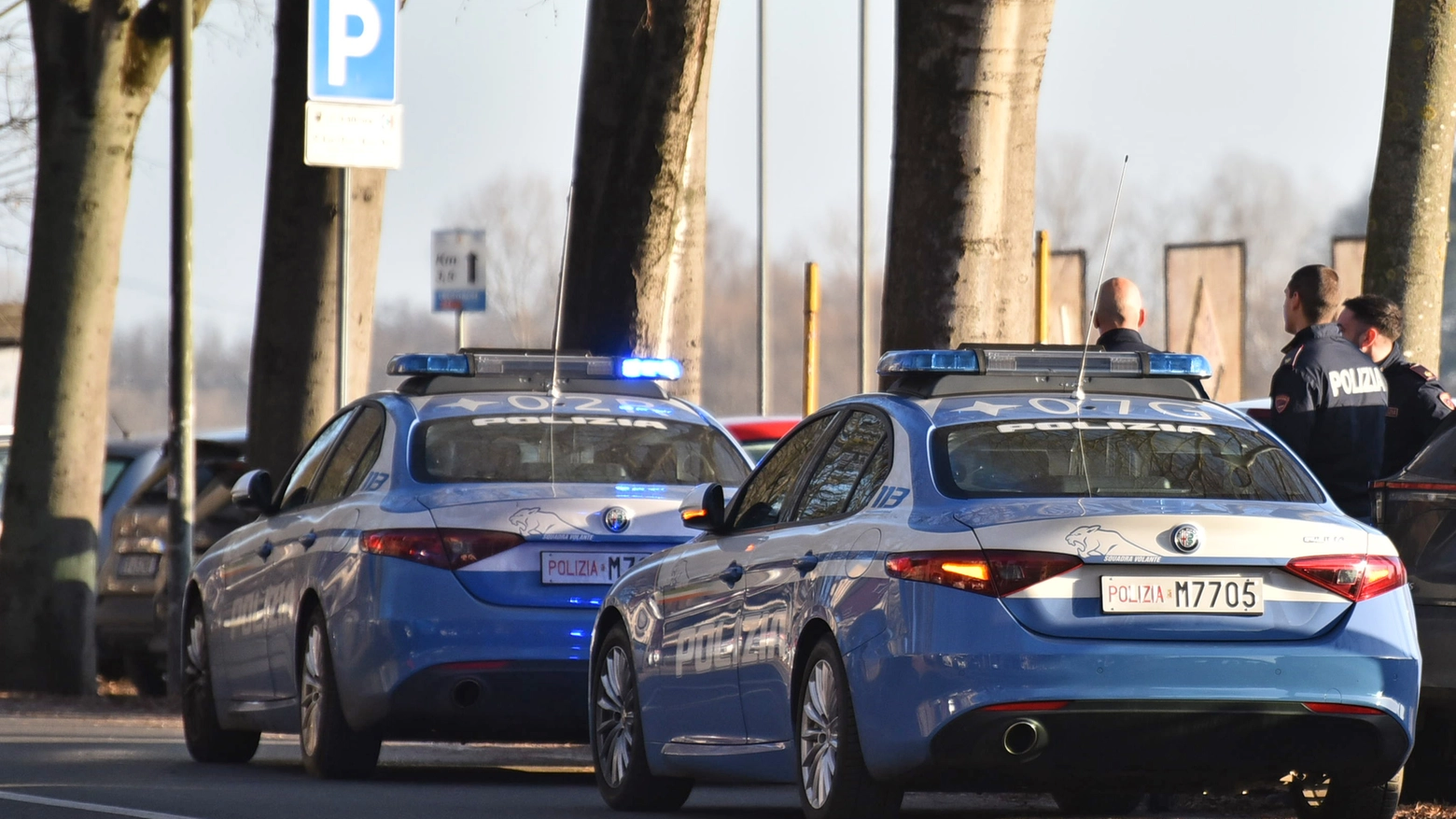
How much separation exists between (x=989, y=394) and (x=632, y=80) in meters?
7.39

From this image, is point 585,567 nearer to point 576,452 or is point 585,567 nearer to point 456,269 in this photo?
point 576,452

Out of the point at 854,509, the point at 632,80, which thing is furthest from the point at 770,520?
the point at 632,80

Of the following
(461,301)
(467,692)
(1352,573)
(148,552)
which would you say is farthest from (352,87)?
(1352,573)

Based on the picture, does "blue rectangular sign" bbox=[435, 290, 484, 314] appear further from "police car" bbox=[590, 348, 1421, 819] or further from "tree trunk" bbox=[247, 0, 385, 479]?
"police car" bbox=[590, 348, 1421, 819]

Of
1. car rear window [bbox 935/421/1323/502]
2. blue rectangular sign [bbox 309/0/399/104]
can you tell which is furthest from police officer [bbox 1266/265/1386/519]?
blue rectangular sign [bbox 309/0/399/104]

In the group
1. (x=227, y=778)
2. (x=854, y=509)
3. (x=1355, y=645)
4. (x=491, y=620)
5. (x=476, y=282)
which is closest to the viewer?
(x=1355, y=645)

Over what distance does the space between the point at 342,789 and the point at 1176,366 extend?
3626 millimetres

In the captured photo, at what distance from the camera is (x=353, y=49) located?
1639cm

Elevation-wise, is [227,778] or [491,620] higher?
[491,620]

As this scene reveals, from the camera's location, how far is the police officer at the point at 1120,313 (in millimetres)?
11672

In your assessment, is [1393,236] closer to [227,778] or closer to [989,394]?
[989,394]

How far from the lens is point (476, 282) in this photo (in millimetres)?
20469

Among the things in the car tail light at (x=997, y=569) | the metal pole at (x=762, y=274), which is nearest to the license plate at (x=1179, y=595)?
the car tail light at (x=997, y=569)

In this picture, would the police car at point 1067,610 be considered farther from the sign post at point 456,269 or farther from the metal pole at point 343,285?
the sign post at point 456,269
